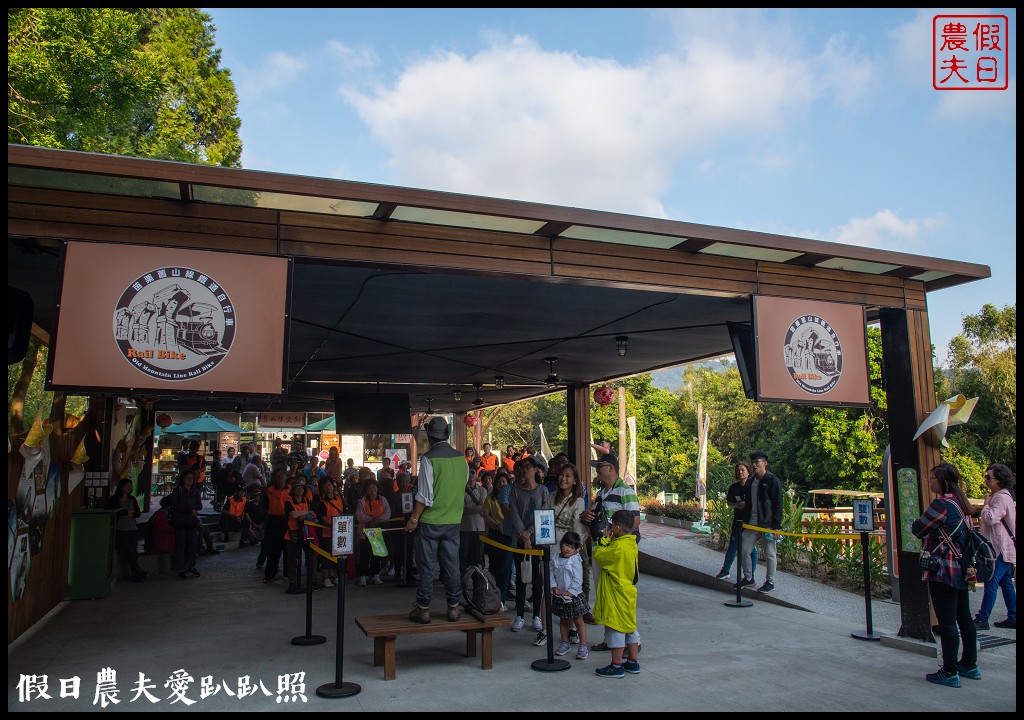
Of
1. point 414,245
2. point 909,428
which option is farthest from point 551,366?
point 414,245

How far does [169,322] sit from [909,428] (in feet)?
23.3

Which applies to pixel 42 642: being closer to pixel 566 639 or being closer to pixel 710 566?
pixel 566 639

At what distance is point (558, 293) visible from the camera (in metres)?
8.03

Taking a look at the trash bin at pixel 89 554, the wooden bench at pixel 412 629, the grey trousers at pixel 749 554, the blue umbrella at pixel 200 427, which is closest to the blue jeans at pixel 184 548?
the trash bin at pixel 89 554

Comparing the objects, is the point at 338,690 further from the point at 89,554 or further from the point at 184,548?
the point at 184,548

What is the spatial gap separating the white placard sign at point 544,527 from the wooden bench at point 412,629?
691mm

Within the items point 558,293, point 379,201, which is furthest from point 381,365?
point 379,201

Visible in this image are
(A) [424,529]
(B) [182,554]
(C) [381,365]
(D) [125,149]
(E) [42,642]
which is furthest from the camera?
(D) [125,149]

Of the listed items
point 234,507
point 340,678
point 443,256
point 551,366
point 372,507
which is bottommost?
point 340,678

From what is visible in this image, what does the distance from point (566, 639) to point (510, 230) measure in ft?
12.0

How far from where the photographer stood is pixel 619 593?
5.86 meters

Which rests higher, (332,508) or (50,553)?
(332,508)

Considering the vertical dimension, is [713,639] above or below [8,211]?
below

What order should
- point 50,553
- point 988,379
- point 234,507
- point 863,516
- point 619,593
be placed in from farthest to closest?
point 988,379, point 234,507, point 50,553, point 863,516, point 619,593
